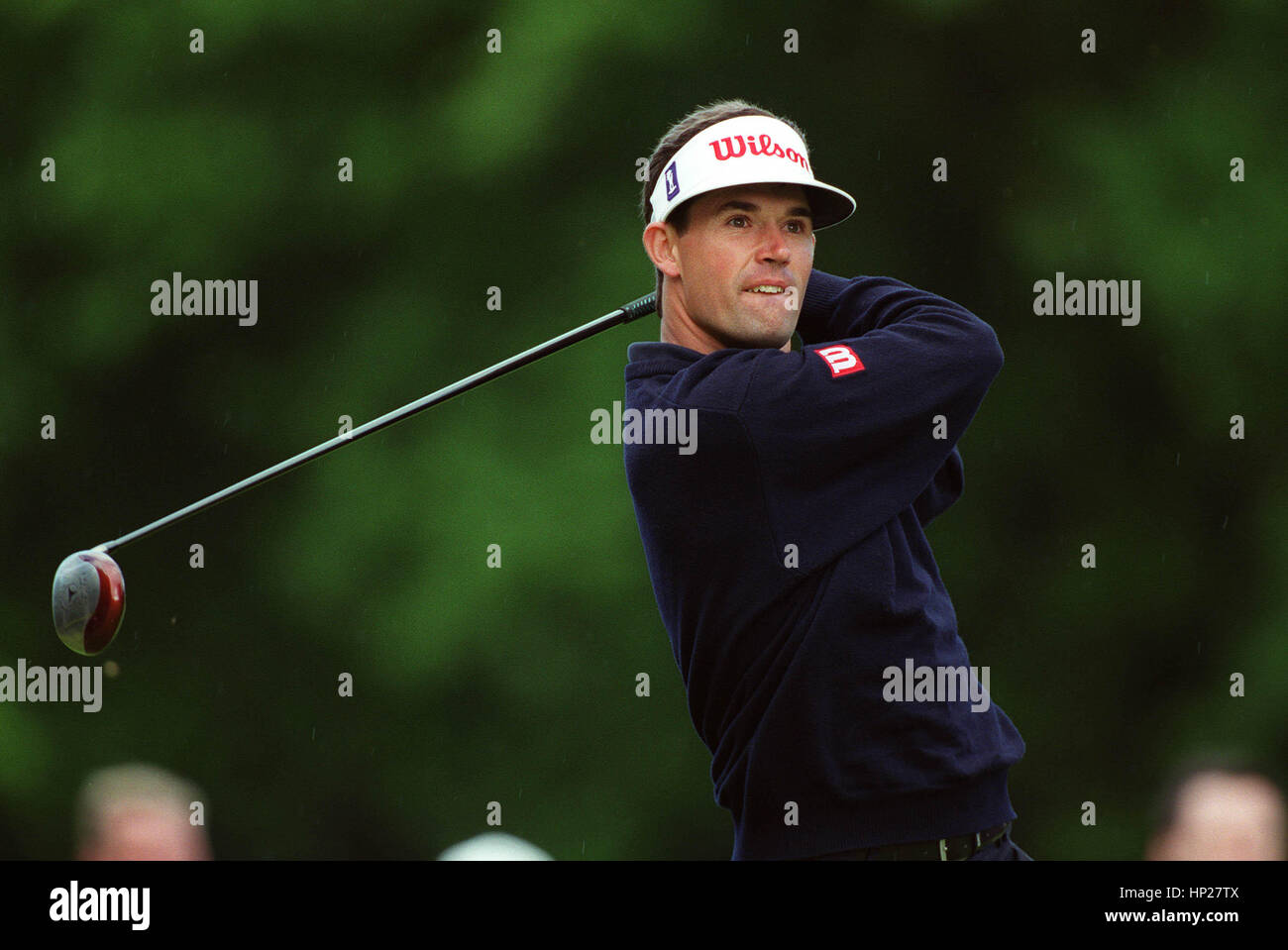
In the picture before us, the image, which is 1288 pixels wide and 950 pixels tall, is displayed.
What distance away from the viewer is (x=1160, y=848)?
136 inches

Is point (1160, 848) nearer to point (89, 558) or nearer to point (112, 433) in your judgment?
point (89, 558)

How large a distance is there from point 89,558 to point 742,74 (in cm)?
328

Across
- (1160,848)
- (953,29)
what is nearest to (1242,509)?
(953,29)

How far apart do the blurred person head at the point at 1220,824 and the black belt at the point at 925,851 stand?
0.71m

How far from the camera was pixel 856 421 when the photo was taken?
2.59 metres

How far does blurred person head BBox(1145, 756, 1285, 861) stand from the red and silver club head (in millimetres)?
1847

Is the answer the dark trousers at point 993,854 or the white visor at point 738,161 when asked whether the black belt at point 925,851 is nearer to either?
the dark trousers at point 993,854

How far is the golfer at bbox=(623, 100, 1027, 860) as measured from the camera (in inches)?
101

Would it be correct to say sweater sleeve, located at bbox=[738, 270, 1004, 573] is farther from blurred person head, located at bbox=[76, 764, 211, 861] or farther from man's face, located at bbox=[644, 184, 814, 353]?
blurred person head, located at bbox=[76, 764, 211, 861]

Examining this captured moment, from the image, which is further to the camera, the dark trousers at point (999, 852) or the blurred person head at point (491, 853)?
the blurred person head at point (491, 853)


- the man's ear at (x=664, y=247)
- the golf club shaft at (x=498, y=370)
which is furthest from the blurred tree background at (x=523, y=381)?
the man's ear at (x=664, y=247)

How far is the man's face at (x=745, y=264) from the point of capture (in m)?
2.75

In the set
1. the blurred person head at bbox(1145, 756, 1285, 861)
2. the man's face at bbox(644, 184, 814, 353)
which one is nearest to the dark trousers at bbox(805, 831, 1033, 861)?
the blurred person head at bbox(1145, 756, 1285, 861)

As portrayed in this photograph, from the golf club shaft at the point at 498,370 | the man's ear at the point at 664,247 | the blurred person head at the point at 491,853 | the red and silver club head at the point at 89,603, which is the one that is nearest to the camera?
the man's ear at the point at 664,247
